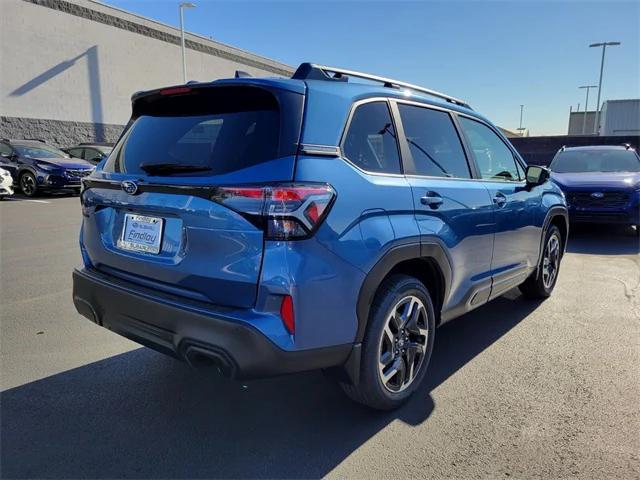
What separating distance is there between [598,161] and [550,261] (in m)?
5.85

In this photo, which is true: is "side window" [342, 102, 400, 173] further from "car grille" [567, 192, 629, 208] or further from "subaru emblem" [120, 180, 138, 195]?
"car grille" [567, 192, 629, 208]

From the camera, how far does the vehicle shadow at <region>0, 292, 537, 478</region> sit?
2.41 m

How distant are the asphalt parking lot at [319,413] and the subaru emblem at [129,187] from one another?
132 centimetres

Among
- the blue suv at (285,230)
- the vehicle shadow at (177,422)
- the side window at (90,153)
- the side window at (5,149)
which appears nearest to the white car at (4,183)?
the side window at (5,149)

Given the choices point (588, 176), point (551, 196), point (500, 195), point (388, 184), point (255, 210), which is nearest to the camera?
point (255, 210)

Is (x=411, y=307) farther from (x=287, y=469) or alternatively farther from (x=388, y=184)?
(x=287, y=469)

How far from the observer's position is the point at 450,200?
10.4 ft

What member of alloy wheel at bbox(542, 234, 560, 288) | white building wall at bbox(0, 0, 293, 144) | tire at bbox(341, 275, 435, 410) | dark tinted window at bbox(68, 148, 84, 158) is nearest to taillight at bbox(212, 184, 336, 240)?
tire at bbox(341, 275, 435, 410)

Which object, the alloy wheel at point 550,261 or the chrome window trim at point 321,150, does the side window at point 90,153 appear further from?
the chrome window trim at point 321,150

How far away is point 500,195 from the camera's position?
3861 mm

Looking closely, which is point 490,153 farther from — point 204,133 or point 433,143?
point 204,133

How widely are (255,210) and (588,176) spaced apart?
8.60m

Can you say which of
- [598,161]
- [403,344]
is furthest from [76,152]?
[403,344]

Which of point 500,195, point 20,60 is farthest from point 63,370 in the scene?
point 20,60
